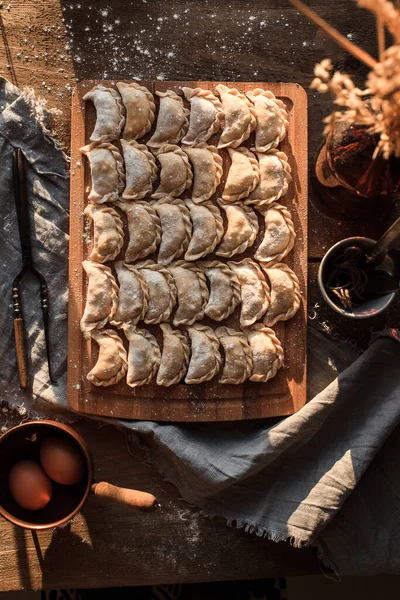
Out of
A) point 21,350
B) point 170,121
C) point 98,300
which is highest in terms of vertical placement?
point 170,121

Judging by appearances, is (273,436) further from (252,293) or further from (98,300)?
(98,300)

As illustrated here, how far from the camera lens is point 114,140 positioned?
5.68 feet

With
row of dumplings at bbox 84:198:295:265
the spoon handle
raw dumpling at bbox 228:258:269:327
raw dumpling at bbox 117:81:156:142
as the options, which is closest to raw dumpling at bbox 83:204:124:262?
row of dumplings at bbox 84:198:295:265

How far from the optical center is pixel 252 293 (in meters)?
1.69

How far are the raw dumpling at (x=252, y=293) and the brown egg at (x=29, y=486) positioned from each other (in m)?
0.66

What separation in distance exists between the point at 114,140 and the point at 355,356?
2.99ft

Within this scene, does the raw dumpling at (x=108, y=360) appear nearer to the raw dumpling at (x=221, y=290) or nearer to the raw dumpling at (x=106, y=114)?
the raw dumpling at (x=221, y=290)

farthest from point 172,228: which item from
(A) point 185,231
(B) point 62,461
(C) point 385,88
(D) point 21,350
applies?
(C) point 385,88

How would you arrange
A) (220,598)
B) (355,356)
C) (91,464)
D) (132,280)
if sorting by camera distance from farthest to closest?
(220,598), (355,356), (132,280), (91,464)

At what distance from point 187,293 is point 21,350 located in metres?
0.48

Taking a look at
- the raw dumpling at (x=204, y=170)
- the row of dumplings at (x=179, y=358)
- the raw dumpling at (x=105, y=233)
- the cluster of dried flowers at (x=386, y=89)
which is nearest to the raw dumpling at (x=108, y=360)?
the row of dumplings at (x=179, y=358)

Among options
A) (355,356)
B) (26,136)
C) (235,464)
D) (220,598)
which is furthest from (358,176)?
(220,598)

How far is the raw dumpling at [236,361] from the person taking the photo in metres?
1.67

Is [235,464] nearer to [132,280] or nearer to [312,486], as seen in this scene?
[312,486]
